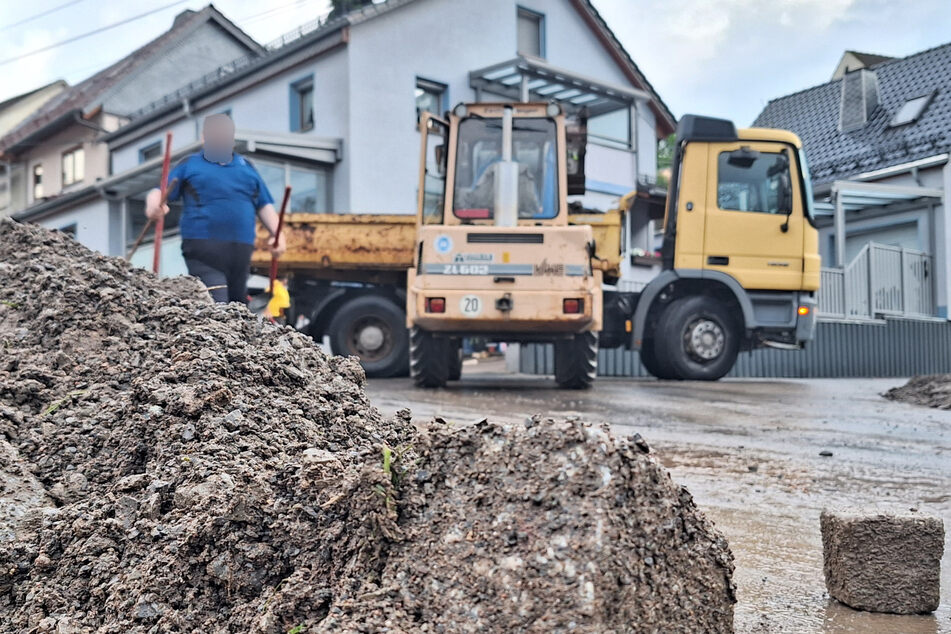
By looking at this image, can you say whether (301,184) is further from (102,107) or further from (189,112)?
(102,107)

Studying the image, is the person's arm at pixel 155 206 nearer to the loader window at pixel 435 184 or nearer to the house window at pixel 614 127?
the loader window at pixel 435 184

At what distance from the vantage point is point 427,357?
1027 centimetres

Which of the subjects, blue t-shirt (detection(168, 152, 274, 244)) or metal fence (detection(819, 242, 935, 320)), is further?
metal fence (detection(819, 242, 935, 320))

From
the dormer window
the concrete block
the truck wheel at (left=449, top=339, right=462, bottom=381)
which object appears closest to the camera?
the concrete block

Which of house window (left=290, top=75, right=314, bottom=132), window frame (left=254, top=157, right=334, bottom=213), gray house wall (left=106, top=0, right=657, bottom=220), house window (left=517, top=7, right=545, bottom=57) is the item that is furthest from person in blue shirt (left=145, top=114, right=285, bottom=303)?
house window (left=517, top=7, right=545, bottom=57)

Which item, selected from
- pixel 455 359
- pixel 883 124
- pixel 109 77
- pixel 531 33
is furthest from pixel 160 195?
pixel 109 77

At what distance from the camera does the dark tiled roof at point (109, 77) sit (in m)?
29.1

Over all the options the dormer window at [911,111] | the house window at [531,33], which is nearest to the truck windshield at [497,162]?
the house window at [531,33]

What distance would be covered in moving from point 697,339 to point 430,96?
1123 cm

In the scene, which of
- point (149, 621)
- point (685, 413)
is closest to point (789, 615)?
point (149, 621)

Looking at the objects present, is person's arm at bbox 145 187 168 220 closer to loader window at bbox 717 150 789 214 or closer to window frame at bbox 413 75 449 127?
loader window at bbox 717 150 789 214

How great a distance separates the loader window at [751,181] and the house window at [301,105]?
11185 mm

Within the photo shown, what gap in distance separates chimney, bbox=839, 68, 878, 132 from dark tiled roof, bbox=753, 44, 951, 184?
16 centimetres

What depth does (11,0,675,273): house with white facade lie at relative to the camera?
62.9 feet
